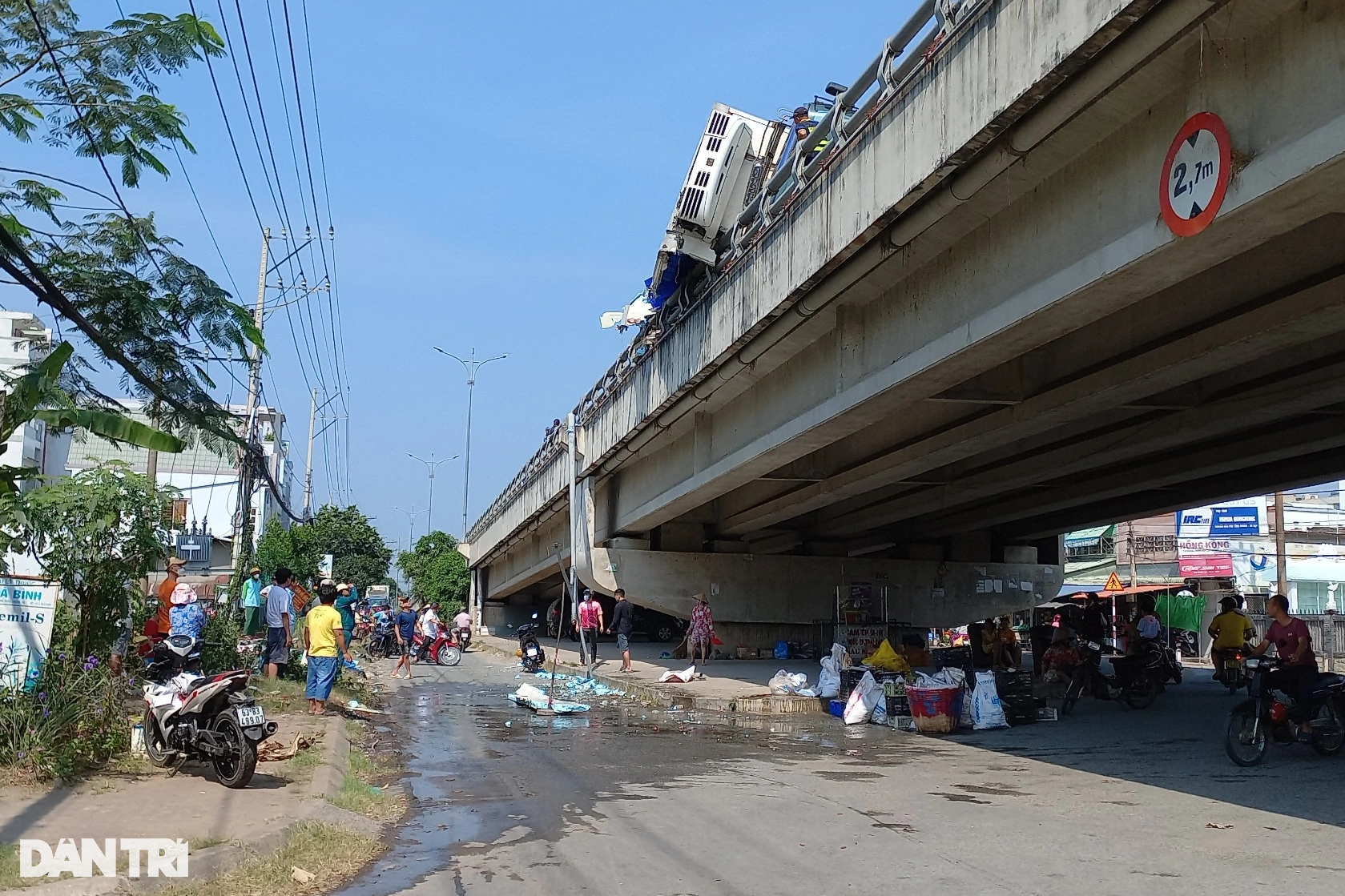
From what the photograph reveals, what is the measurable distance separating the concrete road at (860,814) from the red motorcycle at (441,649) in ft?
50.2

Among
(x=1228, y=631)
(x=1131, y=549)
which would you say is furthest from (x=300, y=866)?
(x=1131, y=549)

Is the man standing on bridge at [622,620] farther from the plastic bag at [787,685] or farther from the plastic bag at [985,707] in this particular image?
the plastic bag at [985,707]

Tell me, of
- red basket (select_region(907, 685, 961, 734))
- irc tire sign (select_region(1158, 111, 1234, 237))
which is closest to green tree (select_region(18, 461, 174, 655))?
irc tire sign (select_region(1158, 111, 1234, 237))

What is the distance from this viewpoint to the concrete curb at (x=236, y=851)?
17.9ft

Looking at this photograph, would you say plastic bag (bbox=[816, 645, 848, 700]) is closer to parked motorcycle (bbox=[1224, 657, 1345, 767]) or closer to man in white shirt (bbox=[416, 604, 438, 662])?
parked motorcycle (bbox=[1224, 657, 1345, 767])

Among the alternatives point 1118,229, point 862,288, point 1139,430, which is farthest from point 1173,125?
point 1139,430

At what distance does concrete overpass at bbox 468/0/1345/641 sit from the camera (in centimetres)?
703

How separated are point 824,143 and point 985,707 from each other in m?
7.22

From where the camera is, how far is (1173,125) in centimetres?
754

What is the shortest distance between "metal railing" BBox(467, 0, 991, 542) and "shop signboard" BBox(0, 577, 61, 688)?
8498 millimetres

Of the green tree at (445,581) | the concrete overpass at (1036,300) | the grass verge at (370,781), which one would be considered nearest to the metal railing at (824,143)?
the concrete overpass at (1036,300)

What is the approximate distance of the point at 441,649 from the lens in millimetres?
29531

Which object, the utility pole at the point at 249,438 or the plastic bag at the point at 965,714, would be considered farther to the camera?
the utility pole at the point at 249,438

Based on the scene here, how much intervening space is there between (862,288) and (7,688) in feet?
28.4
